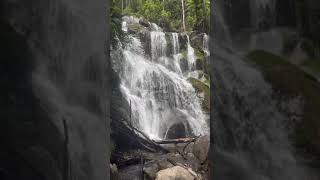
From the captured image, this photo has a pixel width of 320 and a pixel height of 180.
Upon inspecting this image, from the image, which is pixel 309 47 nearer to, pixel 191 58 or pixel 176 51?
pixel 191 58

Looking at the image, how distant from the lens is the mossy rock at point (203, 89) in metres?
17.8

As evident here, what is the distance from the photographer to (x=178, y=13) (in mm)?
26000

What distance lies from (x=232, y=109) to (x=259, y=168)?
46cm

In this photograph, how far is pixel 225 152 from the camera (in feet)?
8.75

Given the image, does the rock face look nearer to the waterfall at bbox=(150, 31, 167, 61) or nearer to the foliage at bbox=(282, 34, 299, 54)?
the foliage at bbox=(282, 34, 299, 54)

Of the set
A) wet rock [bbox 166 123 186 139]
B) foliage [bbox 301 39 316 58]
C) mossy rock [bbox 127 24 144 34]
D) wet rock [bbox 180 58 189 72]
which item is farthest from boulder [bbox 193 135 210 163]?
mossy rock [bbox 127 24 144 34]

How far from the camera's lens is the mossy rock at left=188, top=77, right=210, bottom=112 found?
17797mm

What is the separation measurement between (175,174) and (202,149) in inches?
88.7

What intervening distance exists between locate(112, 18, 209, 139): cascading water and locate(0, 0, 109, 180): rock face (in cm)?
1359

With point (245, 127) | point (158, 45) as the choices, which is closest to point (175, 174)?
point (245, 127)

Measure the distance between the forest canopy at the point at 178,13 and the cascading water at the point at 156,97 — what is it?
615 cm

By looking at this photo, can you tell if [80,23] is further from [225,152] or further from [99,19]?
[225,152]

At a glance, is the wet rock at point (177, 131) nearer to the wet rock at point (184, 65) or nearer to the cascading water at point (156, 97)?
the cascading water at point (156, 97)

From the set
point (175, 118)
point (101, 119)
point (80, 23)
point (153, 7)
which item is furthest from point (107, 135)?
point (153, 7)
